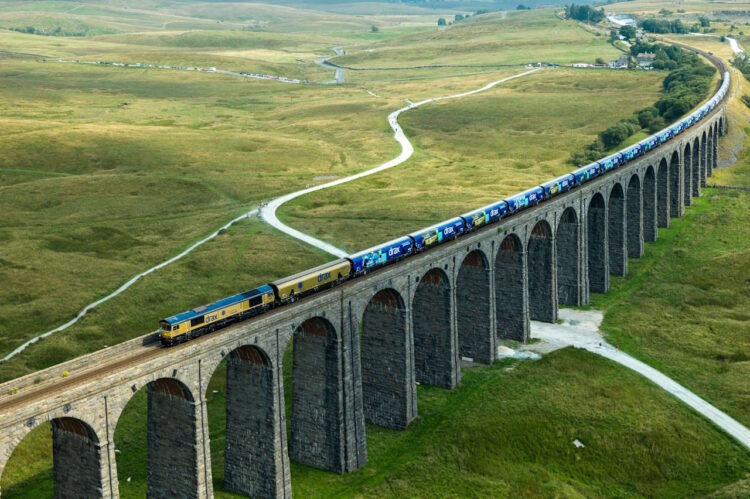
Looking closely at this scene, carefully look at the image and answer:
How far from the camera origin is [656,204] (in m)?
133

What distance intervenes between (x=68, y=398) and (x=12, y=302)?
62.9m

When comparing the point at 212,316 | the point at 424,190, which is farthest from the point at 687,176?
the point at 212,316

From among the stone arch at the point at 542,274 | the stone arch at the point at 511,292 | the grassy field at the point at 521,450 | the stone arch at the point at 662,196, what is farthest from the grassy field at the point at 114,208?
the stone arch at the point at 662,196

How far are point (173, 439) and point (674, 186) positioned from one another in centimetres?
11208

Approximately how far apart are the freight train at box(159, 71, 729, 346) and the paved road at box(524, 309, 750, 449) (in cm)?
1520

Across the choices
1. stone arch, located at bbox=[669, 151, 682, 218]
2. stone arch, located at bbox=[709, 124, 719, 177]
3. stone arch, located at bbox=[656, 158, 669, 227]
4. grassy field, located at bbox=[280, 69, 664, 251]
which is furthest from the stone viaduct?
stone arch, located at bbox=[709, 124, 719, 177]

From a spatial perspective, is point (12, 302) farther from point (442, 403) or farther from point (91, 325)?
point (442, 403)

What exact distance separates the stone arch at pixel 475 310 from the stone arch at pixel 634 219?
46.3 metres

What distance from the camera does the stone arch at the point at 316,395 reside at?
65625 mm

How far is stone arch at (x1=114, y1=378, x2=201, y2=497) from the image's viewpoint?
5394 centimetres

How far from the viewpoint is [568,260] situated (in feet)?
348

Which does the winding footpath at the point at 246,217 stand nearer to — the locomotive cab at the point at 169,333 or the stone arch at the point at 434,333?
the stone arch at the point at 434,333

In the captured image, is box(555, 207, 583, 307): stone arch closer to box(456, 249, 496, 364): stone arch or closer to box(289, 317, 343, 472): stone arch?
box(456, 249, 496, 364): stone arch

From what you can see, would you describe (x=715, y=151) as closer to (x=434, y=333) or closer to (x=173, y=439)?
(x=434, y=333)
